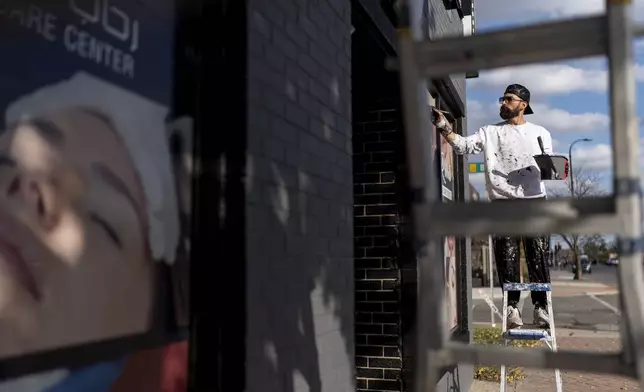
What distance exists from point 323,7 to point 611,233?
2229mm

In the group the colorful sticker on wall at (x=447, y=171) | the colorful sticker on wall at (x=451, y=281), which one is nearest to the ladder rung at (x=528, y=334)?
the colorful sticker on wall at (x=451, y=281)

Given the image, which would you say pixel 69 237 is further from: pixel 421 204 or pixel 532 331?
pixel 532 331

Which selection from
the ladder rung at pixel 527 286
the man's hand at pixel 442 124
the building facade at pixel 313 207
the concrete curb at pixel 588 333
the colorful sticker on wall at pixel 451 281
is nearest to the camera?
the building facade at pixel 313 207

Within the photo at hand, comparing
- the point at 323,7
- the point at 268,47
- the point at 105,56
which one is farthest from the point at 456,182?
the point at 105,56

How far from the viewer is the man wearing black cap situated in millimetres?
4734

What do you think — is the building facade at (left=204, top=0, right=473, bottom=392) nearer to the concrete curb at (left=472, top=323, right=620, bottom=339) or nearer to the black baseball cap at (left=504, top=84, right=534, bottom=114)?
the black baseball cap at (left=504, top=84, right=534, bottom=114)

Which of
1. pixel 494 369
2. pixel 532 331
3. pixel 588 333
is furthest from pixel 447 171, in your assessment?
pixel 588 333

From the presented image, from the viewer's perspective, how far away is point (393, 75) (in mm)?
5223

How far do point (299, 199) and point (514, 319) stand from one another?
260 centimetres

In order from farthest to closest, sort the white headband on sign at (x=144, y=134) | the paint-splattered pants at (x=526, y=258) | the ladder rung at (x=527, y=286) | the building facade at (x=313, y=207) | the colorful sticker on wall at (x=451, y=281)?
1. the colorful sticker on wall at (x=451, y=281)
2. the paint-splattered pants at (x=526, y=258)
3. the ladder rung at (x=527, y=286)
4. the building facade at (x=313, y=207)
5. the white headband on sign at (x=144, y=134)

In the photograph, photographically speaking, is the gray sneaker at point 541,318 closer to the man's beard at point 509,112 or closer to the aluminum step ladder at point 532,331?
the aluminum step ladder at point 532,331

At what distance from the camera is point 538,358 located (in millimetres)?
1721

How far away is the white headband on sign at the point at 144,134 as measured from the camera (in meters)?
1.95

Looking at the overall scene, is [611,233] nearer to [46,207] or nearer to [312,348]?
[46,207]
